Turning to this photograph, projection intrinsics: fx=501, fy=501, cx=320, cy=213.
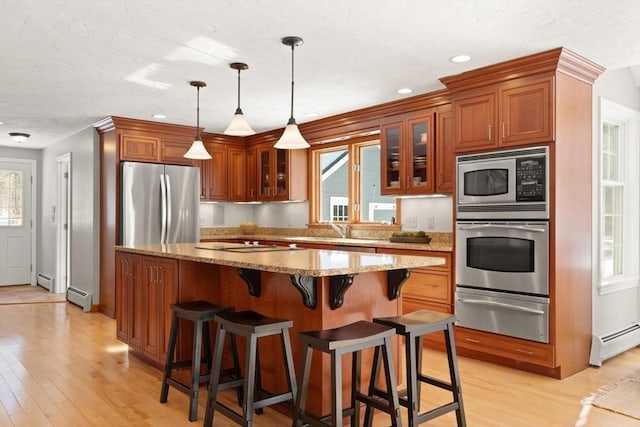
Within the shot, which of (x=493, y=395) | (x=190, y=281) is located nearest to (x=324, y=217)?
(x=190, y=281)

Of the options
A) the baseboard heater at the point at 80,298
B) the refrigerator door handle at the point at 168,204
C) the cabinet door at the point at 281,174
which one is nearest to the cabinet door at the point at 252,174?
the cabinet door at the point at 281,174

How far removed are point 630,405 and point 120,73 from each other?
14.2ft

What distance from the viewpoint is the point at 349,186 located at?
20.1 ft

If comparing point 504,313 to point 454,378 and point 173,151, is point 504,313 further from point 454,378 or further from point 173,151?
point 173,151

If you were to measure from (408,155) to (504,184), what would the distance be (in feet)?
4.14

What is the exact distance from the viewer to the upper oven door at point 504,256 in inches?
142

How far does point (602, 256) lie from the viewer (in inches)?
163

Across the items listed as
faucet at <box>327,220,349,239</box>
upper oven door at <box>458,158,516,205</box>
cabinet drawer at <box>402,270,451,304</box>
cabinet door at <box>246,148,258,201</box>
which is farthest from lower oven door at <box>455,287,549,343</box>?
cabinet door at <box>246,148,258,201</box>

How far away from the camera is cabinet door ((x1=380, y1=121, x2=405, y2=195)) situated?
498 cm

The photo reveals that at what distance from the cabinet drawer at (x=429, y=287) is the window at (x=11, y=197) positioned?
6937mm

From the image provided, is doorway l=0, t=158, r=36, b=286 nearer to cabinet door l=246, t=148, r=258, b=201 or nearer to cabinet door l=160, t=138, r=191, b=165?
cabinet door l=160, t=138, r=191, b=165

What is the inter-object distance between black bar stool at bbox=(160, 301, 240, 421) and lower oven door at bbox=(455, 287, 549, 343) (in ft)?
6.35

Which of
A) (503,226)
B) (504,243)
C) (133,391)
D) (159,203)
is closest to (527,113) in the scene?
(503,226)

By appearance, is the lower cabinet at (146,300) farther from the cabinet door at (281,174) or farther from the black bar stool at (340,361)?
the cabinet door at (281,174)
